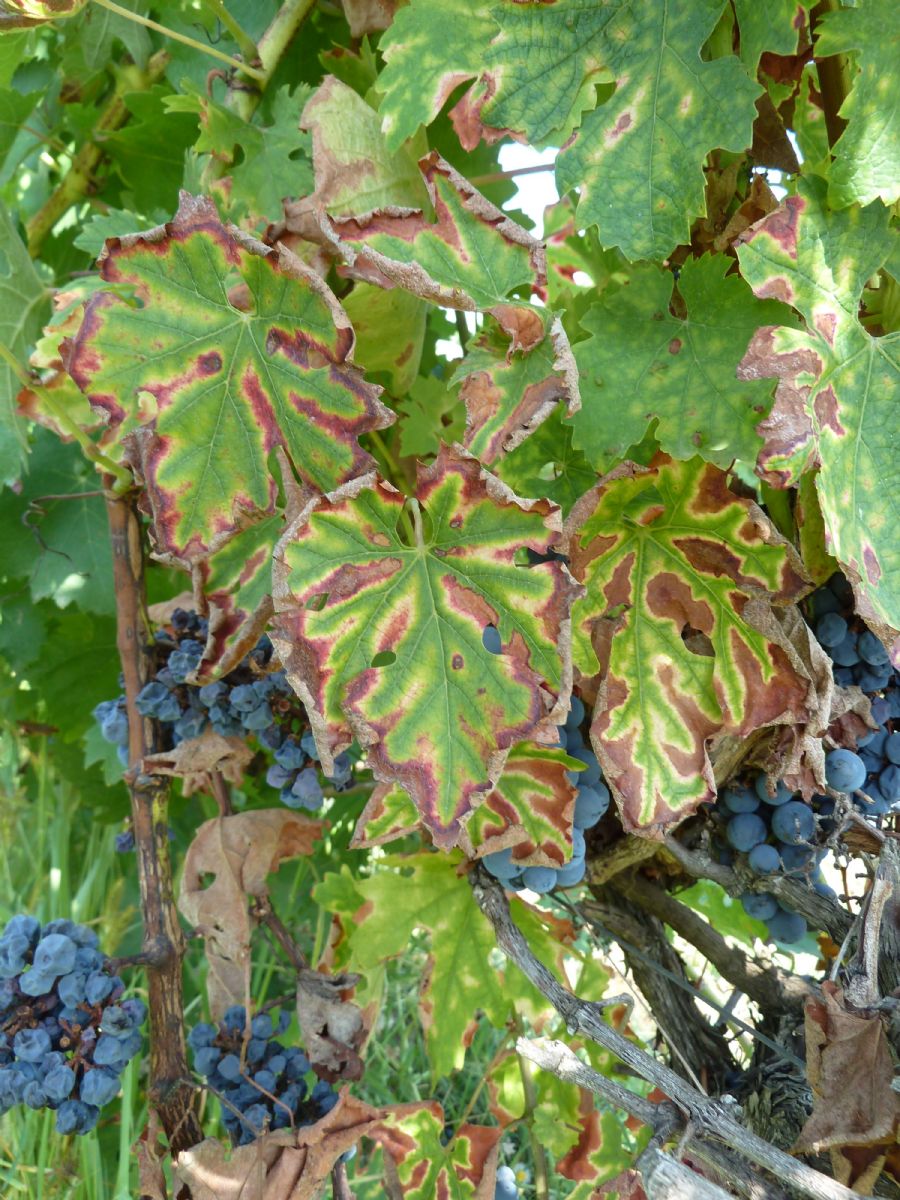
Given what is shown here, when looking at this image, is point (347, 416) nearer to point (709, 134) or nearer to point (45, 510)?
point (709, 134)

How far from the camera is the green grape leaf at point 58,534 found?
1349 millimetres

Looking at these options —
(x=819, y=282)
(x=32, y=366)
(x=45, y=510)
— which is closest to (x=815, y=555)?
(x=819, y=282)

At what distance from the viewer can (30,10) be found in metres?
0.76

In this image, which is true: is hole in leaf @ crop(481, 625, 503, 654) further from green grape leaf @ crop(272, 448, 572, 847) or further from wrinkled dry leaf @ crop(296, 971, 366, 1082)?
wrinkled dry leaf @ crop(296, 971, 366, 1082)

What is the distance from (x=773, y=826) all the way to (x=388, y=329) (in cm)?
53

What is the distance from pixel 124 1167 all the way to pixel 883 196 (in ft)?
4.14

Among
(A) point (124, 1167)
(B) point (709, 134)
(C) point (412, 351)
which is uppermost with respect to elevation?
(B) point (709, 134)

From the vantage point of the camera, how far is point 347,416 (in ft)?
2.44

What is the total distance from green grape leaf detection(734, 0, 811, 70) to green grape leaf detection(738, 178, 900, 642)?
0.09m

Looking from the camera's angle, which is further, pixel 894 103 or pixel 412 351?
pixel 412 351

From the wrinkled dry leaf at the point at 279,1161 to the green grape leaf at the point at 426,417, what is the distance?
0.57 metres

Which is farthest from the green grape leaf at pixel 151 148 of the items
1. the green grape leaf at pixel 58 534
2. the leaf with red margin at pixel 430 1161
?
the leaf with red margin at pixel 430 1161

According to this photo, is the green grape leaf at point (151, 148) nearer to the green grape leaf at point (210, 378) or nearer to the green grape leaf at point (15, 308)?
the green grape leaf at point (15, 308)

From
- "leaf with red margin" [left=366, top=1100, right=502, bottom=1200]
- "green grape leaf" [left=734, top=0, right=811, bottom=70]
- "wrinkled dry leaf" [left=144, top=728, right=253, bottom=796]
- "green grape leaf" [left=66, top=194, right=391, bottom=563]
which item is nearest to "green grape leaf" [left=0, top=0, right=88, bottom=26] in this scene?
"green grape leaf" [left=66, top=194, right=391, bottom=563]
